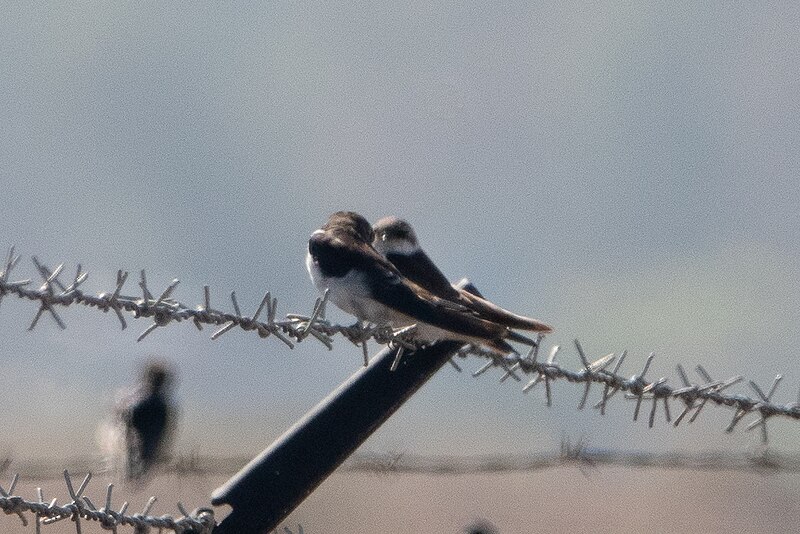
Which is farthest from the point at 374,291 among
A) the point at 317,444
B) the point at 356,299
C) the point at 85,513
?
the point at 85,513

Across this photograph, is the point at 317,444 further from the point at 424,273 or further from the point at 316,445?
the point at 424,273

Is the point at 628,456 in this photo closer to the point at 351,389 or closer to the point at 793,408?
the point at 793,408

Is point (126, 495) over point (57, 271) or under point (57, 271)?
over

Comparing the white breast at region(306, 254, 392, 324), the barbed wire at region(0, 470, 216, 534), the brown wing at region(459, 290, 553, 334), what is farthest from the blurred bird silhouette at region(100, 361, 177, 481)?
the barbed wire at region(0, 470, 216, 534)

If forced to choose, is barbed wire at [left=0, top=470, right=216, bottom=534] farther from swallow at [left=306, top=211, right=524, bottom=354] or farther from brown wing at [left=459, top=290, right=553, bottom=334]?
brown wing at [left=459, top=290, right=553, bottom=334]

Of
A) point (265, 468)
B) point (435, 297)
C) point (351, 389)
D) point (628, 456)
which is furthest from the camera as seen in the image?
point (435, 297)

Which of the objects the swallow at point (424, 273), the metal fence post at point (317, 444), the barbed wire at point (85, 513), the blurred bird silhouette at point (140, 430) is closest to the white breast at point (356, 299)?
the swallow at point (424, 273)

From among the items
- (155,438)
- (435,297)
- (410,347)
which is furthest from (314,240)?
(155,438)
